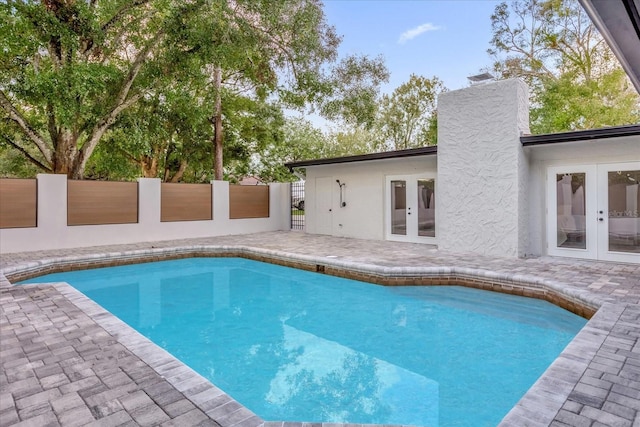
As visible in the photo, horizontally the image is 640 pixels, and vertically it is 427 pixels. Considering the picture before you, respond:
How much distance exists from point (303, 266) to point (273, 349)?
4.14 metres

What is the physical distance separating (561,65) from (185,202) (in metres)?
17.4

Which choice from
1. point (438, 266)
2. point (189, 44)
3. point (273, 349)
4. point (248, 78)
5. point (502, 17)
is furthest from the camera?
point (502, 17)

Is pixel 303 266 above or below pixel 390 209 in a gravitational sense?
below

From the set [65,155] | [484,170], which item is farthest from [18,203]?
[484,170]

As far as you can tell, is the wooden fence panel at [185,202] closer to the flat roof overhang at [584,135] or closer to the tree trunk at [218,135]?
the tree trunk at [218,135]

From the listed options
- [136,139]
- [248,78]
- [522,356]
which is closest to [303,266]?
[522,356]

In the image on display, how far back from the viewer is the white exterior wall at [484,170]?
26.9ft

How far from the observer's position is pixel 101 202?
1084cm

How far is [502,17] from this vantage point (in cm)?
1930

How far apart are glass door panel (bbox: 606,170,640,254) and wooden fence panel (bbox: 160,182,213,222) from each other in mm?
10951

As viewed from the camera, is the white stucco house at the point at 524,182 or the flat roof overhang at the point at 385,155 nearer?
the white stucco house at the point at 524,182

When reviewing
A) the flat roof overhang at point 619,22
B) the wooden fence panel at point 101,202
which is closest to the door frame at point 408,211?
the wooden fence panel at point 101,202

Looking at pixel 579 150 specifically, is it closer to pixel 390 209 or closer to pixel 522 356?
pixel 390 209

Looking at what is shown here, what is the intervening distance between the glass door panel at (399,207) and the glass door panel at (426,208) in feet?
1.59
